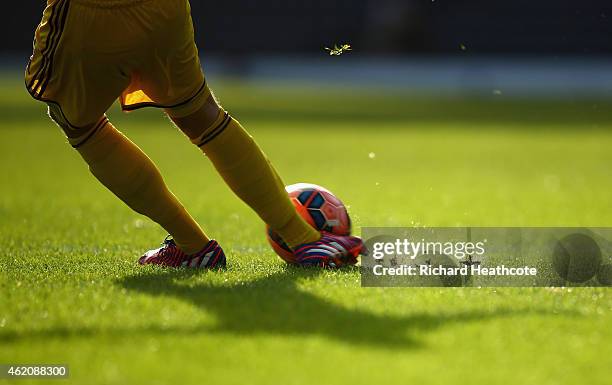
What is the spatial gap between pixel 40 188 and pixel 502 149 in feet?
17.9

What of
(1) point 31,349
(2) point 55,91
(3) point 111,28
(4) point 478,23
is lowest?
(4) point 478,23

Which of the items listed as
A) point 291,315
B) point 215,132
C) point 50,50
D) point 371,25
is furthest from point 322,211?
point 371,25

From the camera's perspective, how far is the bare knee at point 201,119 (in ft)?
11.5

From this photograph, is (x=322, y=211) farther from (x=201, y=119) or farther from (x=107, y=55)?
(x=107, y=55)

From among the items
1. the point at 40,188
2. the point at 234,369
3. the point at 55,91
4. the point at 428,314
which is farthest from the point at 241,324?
the point at 40,188

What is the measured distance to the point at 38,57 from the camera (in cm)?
336

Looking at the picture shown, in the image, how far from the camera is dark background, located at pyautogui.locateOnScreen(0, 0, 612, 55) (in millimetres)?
25250

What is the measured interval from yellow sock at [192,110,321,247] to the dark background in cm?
2203

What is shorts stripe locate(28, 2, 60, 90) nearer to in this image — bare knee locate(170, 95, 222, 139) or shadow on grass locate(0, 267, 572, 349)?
bare knee locate(170, 95, 222, 139)

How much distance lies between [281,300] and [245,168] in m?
0.67

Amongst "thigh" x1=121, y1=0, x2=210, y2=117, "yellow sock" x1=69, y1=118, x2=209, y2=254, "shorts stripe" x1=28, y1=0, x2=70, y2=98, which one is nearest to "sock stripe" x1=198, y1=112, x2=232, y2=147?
"thigh" x1=121, y1=0, x2=210, y2=117

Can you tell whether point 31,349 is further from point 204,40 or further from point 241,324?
point 204,40

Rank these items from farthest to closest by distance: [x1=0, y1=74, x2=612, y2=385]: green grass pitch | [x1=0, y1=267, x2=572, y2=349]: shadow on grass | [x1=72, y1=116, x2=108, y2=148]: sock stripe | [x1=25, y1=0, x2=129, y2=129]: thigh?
[x1=72, y1=116, x2=108, y2=148]: sock stripe
[x1=25, y1=0, x2=129, y2=129]: thigh
[x1=0, y1=267, x2=572, y2=349]: shadow on grass
[x1=0, y1=74, x2=612, y2=385]: green grass pitch

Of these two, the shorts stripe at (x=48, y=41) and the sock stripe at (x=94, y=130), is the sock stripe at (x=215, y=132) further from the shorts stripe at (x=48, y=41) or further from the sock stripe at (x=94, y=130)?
the shorts stripe at (x=48, y=41)
